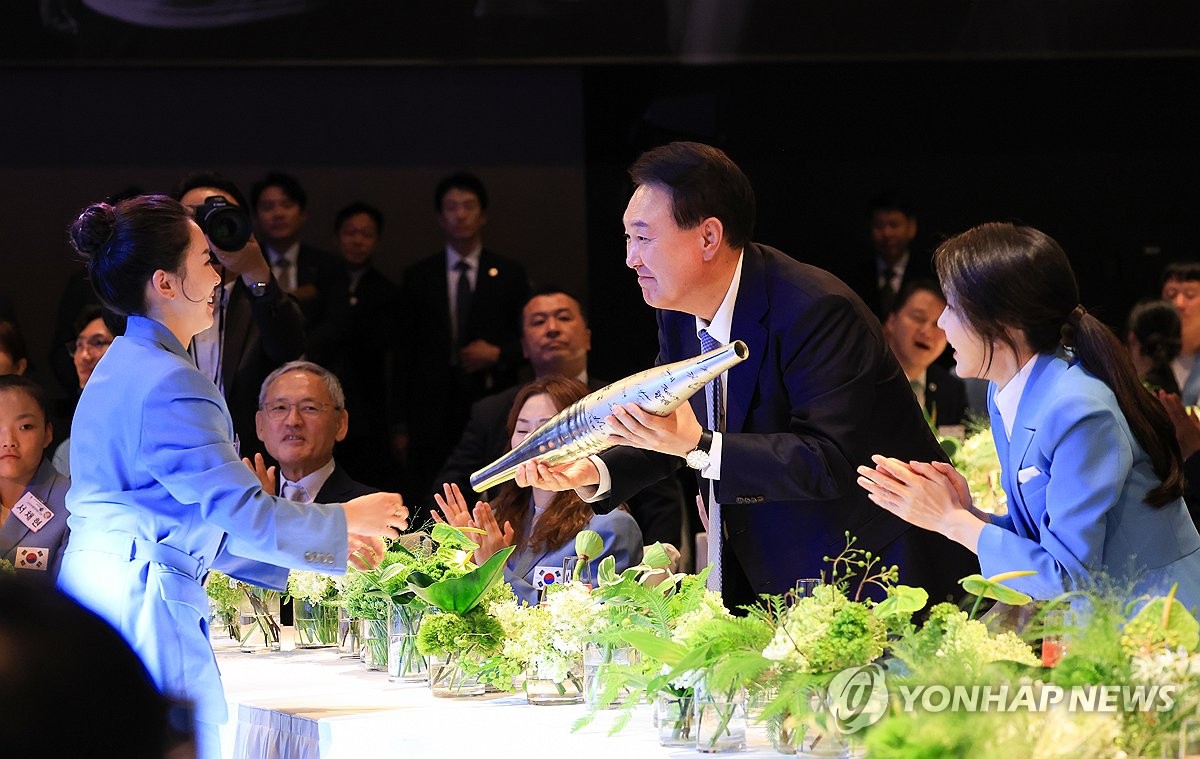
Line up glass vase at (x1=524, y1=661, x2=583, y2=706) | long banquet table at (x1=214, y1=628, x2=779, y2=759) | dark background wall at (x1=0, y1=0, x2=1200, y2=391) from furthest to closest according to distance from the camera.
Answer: dark background wall at (x1=0, y1=0, x2=1200, y2=391) < glass vase at (x1=524, y1=661, x2=583, y2=706) < long banquet table at (x1=214, y1=628, x2=779, y2=759)

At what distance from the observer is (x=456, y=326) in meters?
5.95

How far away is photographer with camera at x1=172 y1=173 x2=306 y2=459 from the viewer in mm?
4617

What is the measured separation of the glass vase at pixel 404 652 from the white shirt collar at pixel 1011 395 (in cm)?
104

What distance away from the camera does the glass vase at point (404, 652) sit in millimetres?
2801

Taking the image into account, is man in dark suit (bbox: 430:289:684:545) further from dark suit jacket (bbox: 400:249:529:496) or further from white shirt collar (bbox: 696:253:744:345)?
white shirt collar (bbox: 696:253:744:345)

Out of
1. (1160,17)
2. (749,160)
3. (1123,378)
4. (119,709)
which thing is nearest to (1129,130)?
(1160,17)

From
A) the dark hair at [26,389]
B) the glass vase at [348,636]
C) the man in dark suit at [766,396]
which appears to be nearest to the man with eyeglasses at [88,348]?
the dark hair at [26,389]

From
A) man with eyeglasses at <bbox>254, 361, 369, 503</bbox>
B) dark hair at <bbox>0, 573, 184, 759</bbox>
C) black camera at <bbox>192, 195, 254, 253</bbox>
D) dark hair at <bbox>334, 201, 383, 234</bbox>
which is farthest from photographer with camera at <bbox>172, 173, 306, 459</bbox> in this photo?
dark hair at <bbox>0, 573, 184, 759</bbox>

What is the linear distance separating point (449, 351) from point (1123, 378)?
12.6ft

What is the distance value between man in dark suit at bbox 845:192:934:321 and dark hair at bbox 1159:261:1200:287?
89 cm

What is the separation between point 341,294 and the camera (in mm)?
6020

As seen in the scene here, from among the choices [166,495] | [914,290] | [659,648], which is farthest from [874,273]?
[659,648]

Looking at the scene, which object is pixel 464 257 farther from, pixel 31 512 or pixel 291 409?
pixel 31 512

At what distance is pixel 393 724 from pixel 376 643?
584mm
